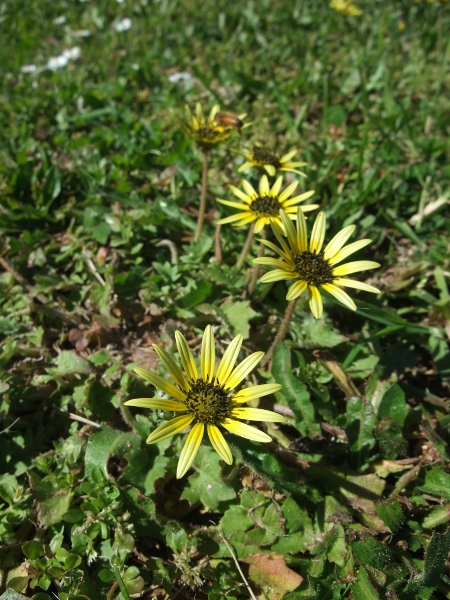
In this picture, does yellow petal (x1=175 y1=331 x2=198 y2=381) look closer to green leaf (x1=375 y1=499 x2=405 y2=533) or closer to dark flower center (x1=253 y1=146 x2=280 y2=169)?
green leaf (x1=375 y1=499 x2=405 y2=533)

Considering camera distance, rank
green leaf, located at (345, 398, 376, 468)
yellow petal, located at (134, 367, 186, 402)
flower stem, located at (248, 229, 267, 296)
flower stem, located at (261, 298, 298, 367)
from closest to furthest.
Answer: yellow petal, located at (134, 367, 186, 402)
flower stem, located at (261, 298, 298, 367)
green leaf, located at (345, 398, 376, 468)
flower stem, located at (248, 229, 267, 296)

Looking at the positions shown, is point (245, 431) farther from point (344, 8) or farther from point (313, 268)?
point (344, 8)

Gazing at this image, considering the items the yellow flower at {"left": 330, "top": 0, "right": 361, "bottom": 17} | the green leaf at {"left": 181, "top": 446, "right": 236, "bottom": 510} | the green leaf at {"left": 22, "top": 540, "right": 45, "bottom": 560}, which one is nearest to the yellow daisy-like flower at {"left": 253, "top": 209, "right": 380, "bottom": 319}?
the green leaf at {"left": 181, "top": 446, "right": 236, "bottom": 510}

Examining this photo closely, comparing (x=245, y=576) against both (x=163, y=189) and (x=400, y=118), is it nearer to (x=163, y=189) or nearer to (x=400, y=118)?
(x=163, y=189)

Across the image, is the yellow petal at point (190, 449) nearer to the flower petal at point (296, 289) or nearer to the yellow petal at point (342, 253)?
the flower petal at point (296, 289)

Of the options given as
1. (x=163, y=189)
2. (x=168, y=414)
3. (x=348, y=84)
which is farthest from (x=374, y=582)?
(x=348, y=84)

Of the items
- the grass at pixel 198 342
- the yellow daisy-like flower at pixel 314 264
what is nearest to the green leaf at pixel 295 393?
the grass at pixel 198 342
